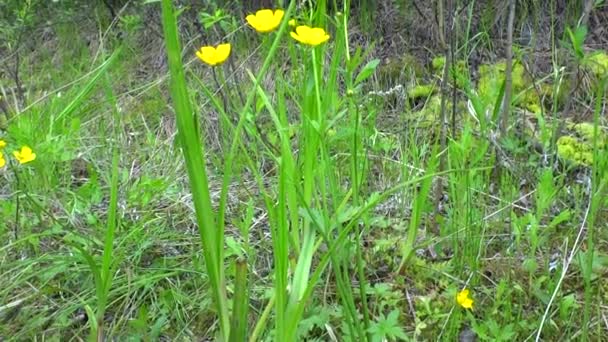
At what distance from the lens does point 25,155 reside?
4.76 feet

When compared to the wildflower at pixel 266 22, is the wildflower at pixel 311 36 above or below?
below

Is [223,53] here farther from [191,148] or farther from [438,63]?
[438,63]

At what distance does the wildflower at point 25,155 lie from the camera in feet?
4.66

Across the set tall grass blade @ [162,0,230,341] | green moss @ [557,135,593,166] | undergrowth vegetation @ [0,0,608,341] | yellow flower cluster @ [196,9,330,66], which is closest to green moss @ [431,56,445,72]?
undergrowth vegetation @ [0,0,608,341]

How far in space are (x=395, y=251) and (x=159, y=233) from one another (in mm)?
540

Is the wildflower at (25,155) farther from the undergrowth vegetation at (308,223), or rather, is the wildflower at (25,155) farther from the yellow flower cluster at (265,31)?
the yellow flower cluster at (265,31)

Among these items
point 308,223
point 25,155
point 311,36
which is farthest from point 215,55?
point 25,155

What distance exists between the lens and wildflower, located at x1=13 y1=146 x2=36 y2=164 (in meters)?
1.42

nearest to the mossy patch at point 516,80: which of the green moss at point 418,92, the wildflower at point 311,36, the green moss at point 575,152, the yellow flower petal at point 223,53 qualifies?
the green moss at point 418,92

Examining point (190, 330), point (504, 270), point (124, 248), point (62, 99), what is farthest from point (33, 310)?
point (62, 99)

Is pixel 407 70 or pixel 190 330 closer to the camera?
pixel 190 330

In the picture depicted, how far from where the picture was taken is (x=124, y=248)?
1.38 metres

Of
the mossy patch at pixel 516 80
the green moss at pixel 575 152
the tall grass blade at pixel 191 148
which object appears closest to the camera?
the tall grass blade at pixel 191 148

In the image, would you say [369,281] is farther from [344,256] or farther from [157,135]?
[157,135]
